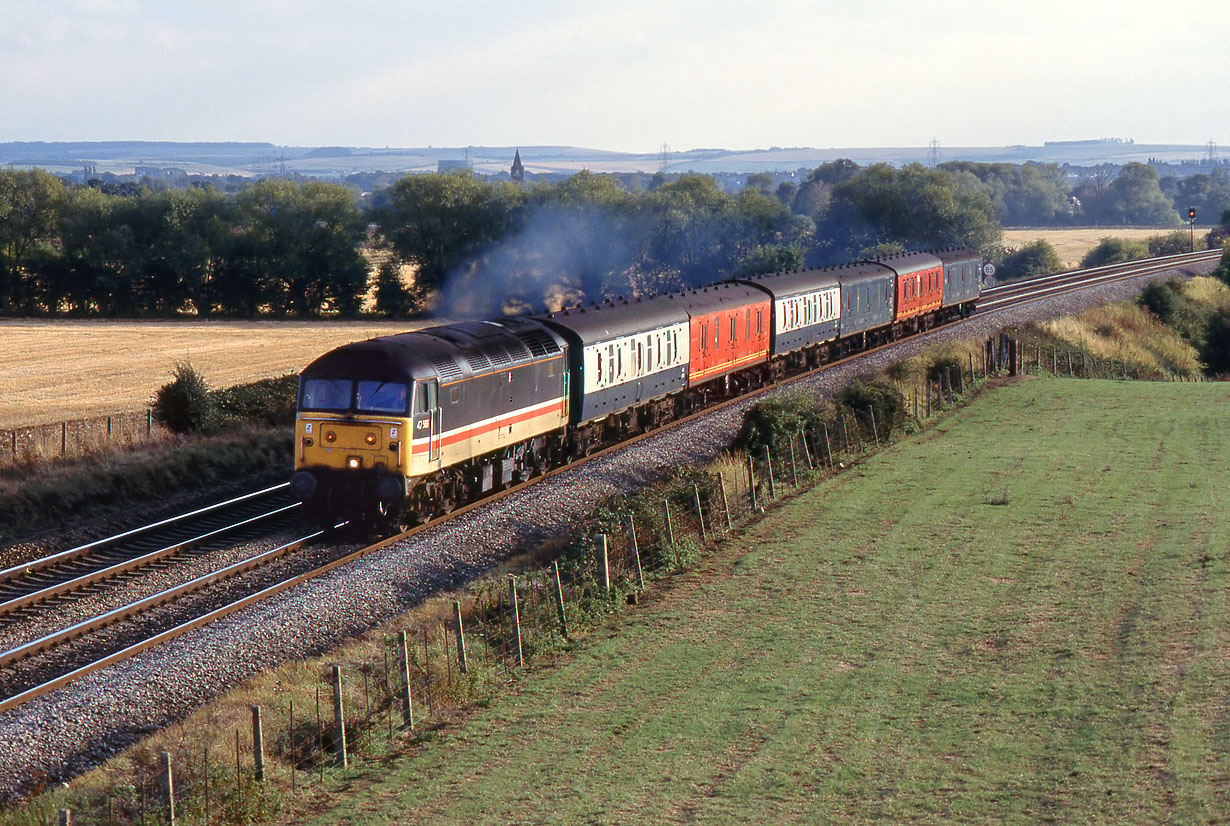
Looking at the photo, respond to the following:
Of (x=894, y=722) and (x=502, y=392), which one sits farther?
(x=502, y=392)

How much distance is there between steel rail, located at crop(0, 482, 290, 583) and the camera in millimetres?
21672

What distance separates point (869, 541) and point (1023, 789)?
39.1 ft

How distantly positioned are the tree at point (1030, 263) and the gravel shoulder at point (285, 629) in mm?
78372

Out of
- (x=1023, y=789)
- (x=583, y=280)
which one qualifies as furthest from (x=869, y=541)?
(x=583, y=280)

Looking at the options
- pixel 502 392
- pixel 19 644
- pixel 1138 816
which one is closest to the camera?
pixel 1138 816

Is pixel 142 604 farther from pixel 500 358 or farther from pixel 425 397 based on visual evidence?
pixel 500 358

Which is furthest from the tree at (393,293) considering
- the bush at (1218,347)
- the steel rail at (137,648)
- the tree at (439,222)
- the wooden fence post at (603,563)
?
the wooden fence post at (603,563)

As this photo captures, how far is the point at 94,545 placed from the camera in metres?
23.2

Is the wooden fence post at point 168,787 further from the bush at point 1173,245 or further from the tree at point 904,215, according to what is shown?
the bush at point 1173,245

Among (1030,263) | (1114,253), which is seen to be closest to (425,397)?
(1030,263)

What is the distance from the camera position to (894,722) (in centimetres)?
1552

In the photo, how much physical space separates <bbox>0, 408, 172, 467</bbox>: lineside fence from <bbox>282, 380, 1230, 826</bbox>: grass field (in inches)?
629

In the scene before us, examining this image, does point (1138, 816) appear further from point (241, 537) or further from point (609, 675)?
point (241, 537)

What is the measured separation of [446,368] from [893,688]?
11.1 metres
